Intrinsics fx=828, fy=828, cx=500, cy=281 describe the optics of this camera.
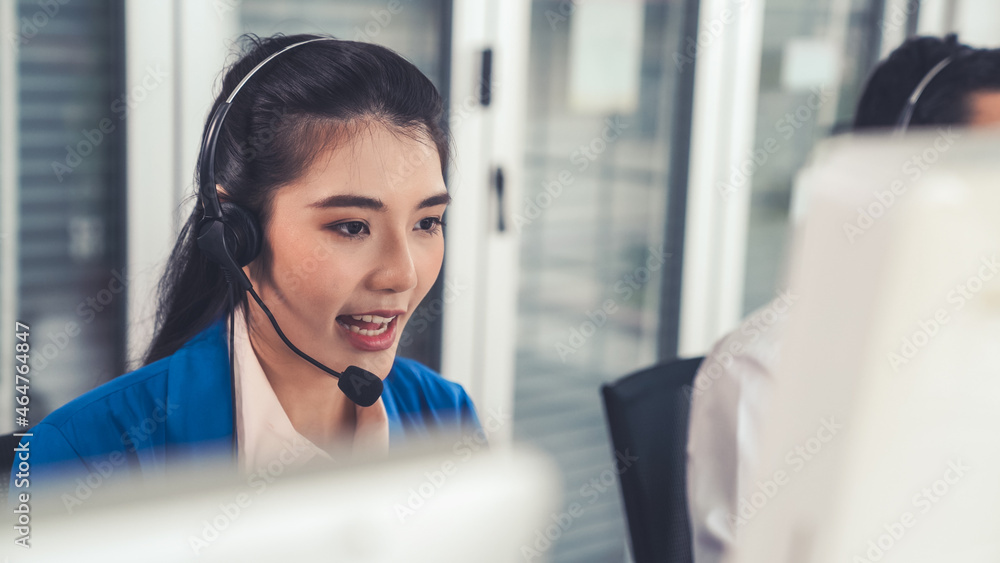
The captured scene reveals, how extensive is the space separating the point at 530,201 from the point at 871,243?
1772mm

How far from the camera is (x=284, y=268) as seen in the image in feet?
3.15

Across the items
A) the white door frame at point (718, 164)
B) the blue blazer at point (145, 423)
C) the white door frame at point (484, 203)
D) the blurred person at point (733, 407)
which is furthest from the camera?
the white door frame at point (718, 164)

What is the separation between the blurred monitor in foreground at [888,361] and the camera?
35 centimetres

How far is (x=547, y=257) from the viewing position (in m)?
2.20

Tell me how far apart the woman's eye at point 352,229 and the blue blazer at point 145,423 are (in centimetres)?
19

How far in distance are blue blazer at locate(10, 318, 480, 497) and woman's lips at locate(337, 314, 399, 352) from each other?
14 cm

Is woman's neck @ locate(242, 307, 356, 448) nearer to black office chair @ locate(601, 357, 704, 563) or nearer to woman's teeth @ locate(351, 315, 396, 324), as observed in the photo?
woman's teeth @ locate(351, 315, 396, 324)

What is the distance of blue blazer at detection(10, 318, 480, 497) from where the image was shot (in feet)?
2.93

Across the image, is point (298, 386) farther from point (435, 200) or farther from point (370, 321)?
point (435, 200)

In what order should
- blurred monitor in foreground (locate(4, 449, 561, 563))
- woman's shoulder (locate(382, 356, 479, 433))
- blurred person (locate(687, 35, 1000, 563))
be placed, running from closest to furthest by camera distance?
blurred monitor in foreground (locate(4, 449, 561, 563)) < woman's shoulder (locate(382, 356, 479, 433)) < blurred person (locate(687, 35, 1000, 563))

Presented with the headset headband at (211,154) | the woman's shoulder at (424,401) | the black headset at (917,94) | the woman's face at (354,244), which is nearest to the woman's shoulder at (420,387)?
the woman's shoulder at (424,401)

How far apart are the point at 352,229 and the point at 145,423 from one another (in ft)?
1.02

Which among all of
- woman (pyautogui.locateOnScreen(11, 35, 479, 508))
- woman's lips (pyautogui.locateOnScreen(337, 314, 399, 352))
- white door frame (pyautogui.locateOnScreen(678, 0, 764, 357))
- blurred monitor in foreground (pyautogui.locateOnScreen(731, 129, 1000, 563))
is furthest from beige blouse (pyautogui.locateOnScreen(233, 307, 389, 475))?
white door frame (pyautogui.locateOnScreen(678, 0, 764, 357))

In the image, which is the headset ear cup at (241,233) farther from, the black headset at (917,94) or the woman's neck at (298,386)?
the black headset at (917,94)
